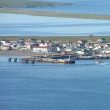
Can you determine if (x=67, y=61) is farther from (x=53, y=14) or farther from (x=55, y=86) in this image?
(x=53, y=14)

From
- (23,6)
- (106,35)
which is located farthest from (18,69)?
(23,6)

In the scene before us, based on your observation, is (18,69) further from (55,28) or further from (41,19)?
(41,19)

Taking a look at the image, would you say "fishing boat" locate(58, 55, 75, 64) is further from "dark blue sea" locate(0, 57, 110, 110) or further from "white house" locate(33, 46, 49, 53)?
"white house" locate(33, 46, 49, 53)

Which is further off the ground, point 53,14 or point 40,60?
point 53,14

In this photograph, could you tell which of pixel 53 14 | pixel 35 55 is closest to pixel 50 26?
pixel 53 14

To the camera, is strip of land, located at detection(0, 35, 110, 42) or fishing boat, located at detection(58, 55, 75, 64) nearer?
fishing boat, located at detection(58, 55, 75, 64)

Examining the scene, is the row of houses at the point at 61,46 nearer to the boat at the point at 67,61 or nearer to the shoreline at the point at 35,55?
the shoreline at the point at 35,55

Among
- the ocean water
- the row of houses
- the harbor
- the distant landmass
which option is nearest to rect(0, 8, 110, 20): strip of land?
the ocean water
